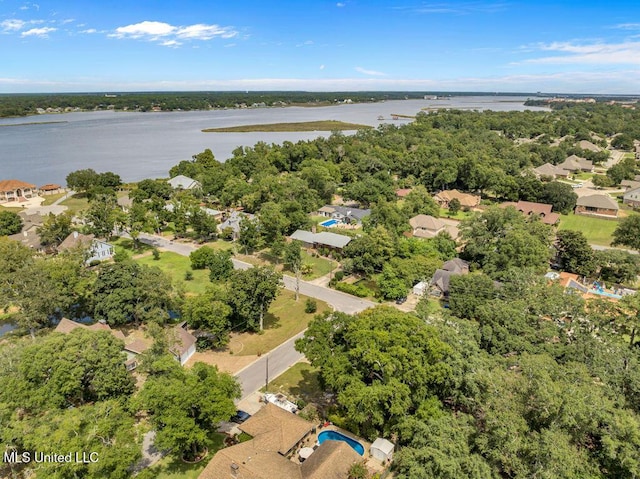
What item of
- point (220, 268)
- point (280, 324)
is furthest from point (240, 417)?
point (220, 268)

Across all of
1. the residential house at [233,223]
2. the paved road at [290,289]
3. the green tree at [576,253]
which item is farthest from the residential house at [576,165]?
the paved road at [290,289]

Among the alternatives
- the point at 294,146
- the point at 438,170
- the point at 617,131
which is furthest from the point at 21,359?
the point at 617,131

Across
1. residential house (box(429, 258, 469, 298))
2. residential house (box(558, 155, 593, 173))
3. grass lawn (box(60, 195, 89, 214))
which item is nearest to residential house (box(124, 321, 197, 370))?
residential house (box(429, 258, 469, 298))

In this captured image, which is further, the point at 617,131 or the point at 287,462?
the point at 617,131

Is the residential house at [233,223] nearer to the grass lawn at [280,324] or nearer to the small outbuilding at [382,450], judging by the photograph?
the grass lawn at [280,324]

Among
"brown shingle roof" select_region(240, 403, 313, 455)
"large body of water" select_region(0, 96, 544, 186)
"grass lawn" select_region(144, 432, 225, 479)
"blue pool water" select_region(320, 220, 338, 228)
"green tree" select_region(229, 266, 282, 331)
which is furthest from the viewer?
"large body of water" select_region(0, 96, 544, 186)

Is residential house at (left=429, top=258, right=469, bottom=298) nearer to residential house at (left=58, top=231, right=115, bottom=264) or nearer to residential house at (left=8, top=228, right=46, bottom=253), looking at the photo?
residential house at (left=58, top=231, right=115, bottom=264)

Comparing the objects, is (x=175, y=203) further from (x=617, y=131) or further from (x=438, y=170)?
(x=617, y=131)
